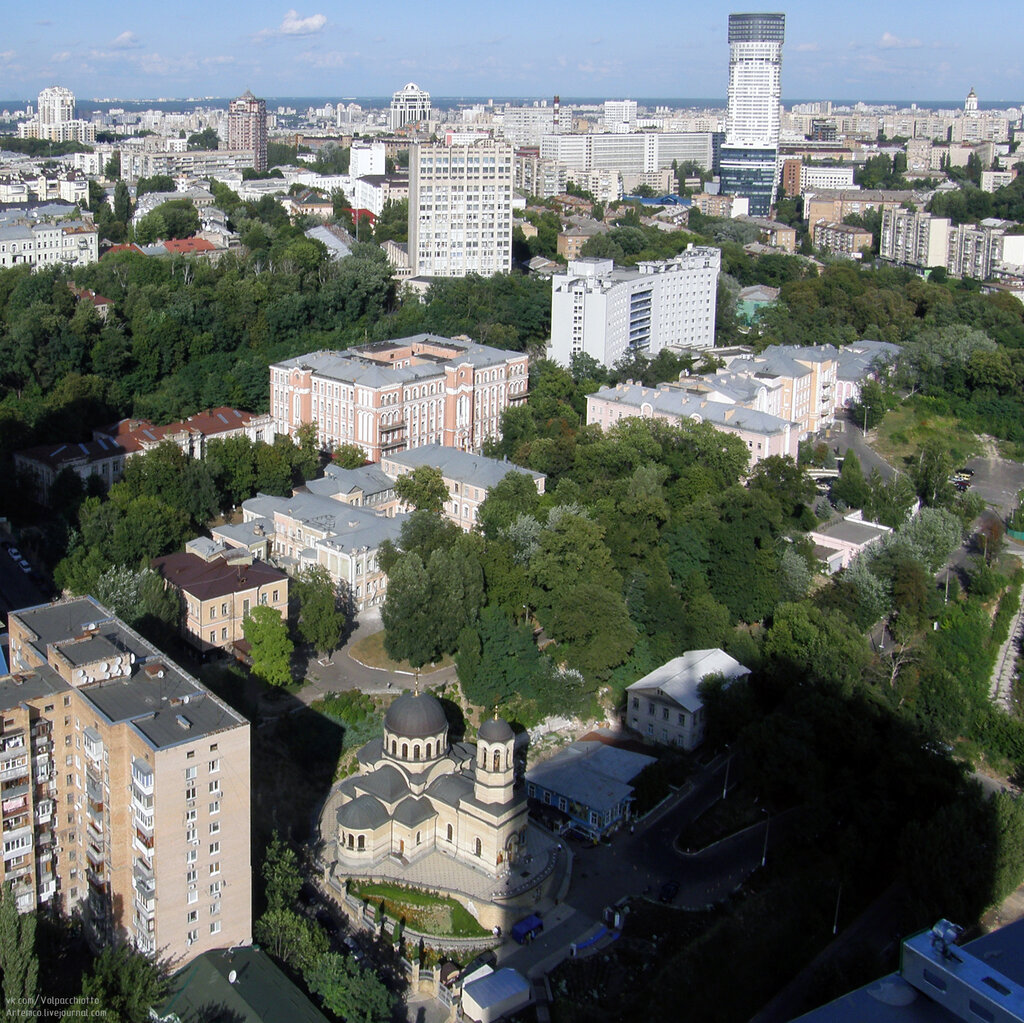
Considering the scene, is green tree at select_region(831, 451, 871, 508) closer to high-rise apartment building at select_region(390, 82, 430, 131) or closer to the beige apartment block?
the beige apartment block

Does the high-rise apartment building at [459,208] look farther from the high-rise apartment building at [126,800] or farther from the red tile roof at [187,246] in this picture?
the high-rise apartment building at [126,800]

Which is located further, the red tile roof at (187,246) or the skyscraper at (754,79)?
the skyscraper at (754,79)

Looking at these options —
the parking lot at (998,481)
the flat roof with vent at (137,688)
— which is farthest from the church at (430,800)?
the parking lot at (998,481)

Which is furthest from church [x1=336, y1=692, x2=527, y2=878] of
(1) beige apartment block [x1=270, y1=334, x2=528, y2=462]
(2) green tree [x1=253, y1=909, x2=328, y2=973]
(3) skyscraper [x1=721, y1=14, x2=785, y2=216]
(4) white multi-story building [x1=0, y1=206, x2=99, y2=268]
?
(3) skyscraper [x1=721, y1=14, x2=785, y2=216]

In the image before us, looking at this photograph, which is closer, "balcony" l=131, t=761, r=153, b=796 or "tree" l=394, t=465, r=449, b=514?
"balcony" l=131, t=761, r=153, b=796

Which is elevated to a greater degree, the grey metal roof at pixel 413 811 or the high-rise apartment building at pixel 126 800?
the high-rise apartment building at pixel 126 800

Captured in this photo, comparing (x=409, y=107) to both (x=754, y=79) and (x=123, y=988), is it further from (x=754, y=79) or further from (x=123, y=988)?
(x=123, y=988)
